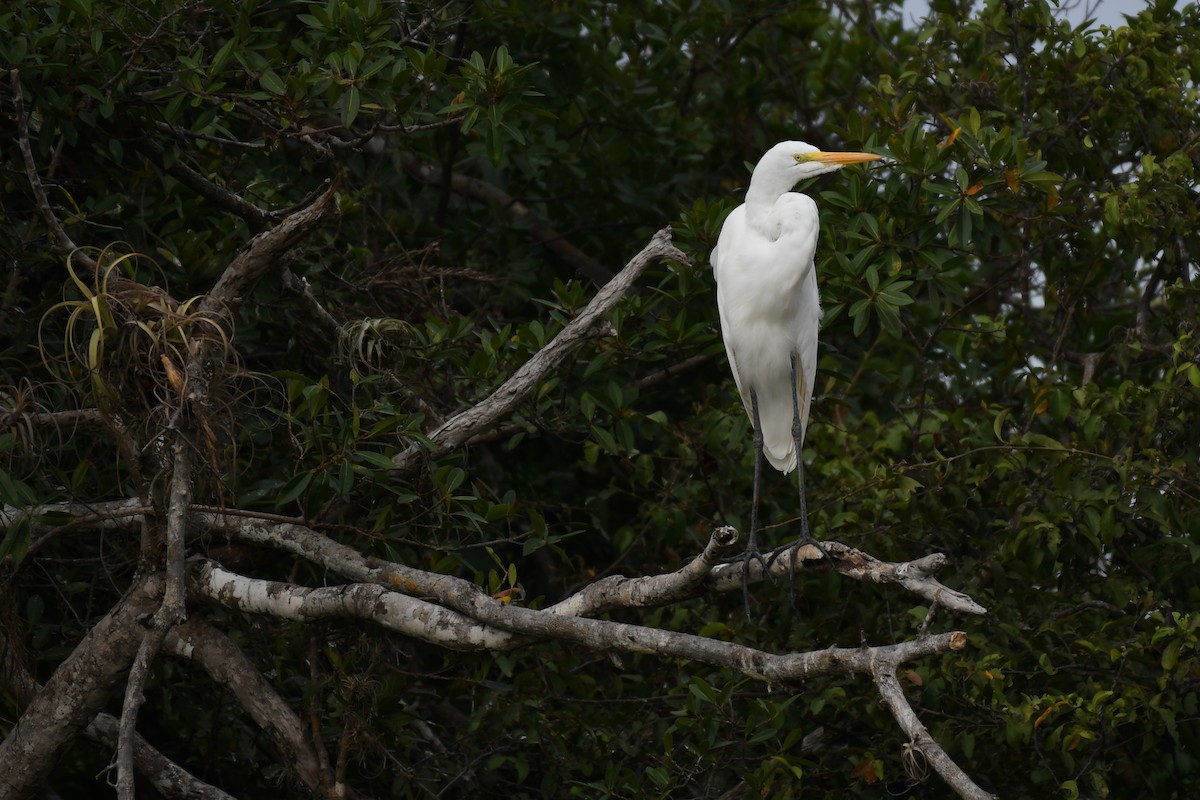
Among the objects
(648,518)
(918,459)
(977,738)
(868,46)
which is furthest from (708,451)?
(868,46)

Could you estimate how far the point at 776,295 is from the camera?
3.62 meters

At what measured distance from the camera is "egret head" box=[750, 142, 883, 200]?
3598mm

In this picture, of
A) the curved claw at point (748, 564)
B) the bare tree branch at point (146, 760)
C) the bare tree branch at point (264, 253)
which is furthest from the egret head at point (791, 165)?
the bare tree branch at point (146, 760)

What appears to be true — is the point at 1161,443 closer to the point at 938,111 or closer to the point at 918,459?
the point at 918,459

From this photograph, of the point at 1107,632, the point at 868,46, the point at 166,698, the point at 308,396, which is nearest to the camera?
the point at 308,396

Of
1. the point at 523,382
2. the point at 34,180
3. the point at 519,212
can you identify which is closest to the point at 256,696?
the point at 523,382

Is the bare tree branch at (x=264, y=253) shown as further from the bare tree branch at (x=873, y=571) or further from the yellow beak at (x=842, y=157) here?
the yellow beak at (x=842, y=157)

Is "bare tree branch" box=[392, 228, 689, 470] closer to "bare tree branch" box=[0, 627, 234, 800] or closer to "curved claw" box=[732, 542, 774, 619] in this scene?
"curved claw" box=[732, 542, 774, 619]

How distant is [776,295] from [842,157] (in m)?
0.40

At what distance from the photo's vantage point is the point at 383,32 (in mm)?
3572

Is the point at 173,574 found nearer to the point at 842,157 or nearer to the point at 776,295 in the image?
the point at 776,295

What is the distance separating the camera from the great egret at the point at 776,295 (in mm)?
3570

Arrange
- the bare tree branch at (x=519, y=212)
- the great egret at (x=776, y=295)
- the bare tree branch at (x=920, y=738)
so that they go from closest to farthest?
the bare tree branch at (x=920, y=738), the great egret at (x=776, y=295), the bare tree branch at (x=519, y=212)

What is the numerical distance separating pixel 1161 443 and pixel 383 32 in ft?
7.72
